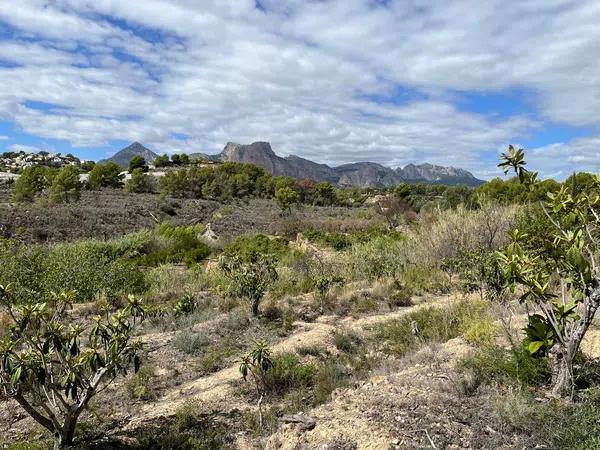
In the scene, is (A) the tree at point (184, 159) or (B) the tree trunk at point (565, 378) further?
(A) the tree at point (184, 159)

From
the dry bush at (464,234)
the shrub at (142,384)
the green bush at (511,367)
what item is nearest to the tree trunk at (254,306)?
the shrub at (142,384)

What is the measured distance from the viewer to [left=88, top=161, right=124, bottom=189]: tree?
40844mm

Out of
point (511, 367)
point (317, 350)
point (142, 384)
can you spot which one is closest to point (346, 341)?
point (317, 350)

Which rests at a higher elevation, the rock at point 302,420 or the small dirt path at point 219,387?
the rock at point 302,420

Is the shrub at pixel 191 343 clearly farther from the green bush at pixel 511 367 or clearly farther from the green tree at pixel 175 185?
the green tree at pixel 175 185

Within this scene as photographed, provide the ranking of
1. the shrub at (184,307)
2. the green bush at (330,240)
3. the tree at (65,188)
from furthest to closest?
1. the tree at (65,188)
2. the green bush at (330,240)
3. the shrub at (184,307)

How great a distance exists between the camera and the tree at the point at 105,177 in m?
40.8

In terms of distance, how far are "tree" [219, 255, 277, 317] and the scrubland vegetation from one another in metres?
0.05

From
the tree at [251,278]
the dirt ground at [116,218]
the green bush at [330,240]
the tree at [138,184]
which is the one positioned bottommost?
the tree at [251,278]

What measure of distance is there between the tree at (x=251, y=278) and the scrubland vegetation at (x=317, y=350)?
47 mm

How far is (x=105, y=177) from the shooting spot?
141 ft

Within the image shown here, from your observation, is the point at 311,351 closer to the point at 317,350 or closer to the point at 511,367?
the point at 317,350

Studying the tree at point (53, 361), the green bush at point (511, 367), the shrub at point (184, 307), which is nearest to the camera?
the tree at point (53, 361)

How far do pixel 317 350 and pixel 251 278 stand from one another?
7.02 ft
